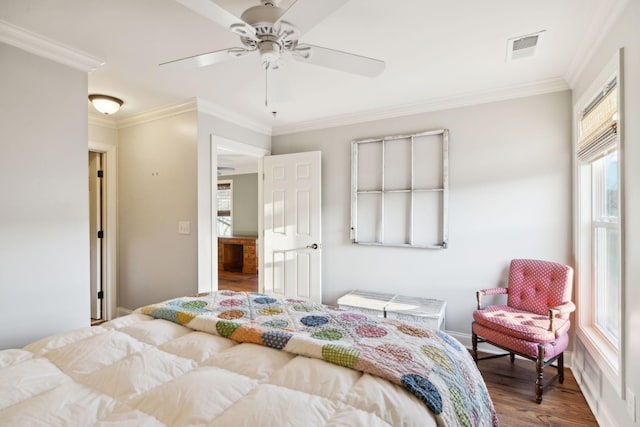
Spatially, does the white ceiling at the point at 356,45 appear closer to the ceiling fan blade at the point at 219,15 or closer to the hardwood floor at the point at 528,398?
the ceiling fan blade at the point at 219,15

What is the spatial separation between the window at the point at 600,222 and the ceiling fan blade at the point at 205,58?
2.00 meters

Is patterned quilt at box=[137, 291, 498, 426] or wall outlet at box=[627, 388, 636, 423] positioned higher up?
patterned quilt at box=[137, 291, 498, 426]

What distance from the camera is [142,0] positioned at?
1.65 m

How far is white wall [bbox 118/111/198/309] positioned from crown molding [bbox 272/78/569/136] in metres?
1.39

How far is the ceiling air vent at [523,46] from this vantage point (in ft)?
6.71

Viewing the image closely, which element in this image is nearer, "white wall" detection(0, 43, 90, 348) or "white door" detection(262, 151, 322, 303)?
"white wall" detection(0, 43, 90, 348)

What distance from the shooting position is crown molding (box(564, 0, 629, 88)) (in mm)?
1677

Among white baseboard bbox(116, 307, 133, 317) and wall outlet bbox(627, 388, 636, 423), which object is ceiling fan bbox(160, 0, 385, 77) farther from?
white baseboard bbox(116, 307, 133, 317)

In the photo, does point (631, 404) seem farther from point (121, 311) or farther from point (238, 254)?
point (238, 254)

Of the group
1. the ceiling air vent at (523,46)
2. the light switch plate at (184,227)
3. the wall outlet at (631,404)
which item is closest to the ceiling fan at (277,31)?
the ceiling air vent at (523,46)

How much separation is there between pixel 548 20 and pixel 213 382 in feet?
8.32

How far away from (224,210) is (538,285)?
6.68 m

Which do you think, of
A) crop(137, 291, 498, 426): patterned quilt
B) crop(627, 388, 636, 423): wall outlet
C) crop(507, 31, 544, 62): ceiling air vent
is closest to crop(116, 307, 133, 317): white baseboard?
crop(137, 291, 498, 426): patterned quilt

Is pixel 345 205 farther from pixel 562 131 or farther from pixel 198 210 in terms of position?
pixel 562 131
